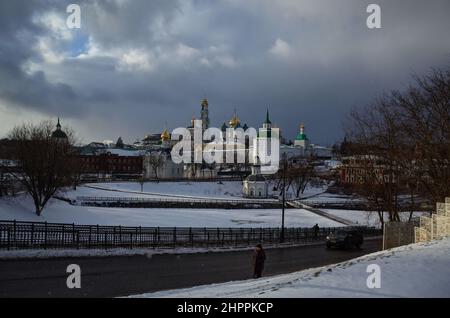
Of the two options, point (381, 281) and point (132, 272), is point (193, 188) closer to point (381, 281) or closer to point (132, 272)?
point (132, 272)

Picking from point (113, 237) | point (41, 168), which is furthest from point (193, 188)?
point (113, 237)

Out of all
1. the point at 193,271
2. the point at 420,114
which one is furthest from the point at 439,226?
the point at 420,114

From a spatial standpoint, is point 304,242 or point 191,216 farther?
point 191,216

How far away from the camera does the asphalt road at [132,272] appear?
14.3 metres

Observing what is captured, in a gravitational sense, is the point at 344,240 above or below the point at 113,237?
below

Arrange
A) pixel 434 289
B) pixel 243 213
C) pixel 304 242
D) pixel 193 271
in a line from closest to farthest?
pixel 434 289
pixel 193 271
pixel 304 242
pixel 243 213

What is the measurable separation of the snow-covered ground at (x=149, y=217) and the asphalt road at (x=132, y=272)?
2053 cm

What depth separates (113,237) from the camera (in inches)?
1053

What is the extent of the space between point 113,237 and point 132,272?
9.08 metres

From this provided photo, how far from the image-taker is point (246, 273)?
19.6 m

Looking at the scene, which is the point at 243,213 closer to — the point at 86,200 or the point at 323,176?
the point at 86,200

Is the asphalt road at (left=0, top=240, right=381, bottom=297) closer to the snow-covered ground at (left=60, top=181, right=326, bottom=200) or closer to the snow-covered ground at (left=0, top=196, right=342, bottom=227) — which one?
the snow-covered ground at (left=0, top=196, right=342, bottom=227)
